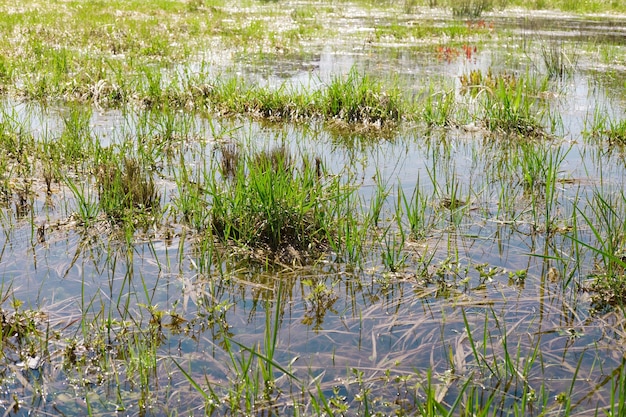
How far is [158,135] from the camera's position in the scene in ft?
22.6

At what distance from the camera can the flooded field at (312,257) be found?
2.95 metres

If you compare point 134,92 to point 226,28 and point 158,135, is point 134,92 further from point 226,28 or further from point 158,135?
point 226,28

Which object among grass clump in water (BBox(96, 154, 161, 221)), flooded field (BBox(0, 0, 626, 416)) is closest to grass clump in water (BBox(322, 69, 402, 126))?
flooded field (BBox(0, 0, 626, 416))

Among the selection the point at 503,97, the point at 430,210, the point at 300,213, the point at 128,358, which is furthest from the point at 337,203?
the point at 503,97

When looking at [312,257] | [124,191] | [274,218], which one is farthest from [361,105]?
[312,257]

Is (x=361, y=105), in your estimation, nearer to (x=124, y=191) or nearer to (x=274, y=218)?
(x=124, y=191)

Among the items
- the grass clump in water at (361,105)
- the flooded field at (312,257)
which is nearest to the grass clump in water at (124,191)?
the flooded field at (312,257)

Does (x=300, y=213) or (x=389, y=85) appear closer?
(x=300, y=213)

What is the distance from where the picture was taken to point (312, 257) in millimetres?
4293

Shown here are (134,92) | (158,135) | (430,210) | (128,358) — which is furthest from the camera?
(134,92)

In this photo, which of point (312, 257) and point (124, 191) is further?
point (124, 191)

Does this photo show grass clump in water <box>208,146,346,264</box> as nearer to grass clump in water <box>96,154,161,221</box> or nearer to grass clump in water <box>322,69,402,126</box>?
grass clump in water <box>96,154,161,221</box>

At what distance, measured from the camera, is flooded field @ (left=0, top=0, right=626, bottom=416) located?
295 centimetres

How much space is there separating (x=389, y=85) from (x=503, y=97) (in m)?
2.36
